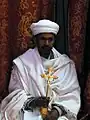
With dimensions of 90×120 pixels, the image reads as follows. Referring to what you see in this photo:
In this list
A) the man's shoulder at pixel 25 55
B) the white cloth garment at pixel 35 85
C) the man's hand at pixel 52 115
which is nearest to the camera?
the man's hand at pixel 52 115

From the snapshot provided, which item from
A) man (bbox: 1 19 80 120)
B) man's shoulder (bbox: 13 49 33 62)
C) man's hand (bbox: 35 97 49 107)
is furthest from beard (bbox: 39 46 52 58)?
man's hand (bbox: 35 97 49 107)

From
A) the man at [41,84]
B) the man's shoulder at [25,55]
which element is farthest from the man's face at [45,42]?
the man's shoulder at [25,55]

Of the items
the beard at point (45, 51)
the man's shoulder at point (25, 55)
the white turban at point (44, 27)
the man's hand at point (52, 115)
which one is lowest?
the man's hand at point (52, 115)

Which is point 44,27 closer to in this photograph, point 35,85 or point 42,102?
point 35,85

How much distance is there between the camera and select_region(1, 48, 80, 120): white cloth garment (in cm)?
322

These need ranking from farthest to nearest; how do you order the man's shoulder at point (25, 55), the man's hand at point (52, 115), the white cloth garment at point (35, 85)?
the man's shoulder at point (25, 55)
the white cloth garment at point (35, 85)
the man's hand at point (52, 115)

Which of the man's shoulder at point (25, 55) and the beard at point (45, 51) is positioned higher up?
the beard at point (45, 51)

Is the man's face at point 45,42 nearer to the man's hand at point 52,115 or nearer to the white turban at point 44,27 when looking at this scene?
the white turban at point 44,27

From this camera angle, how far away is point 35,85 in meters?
3.31

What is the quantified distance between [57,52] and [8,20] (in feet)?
1.70

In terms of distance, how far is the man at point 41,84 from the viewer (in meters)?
3.19

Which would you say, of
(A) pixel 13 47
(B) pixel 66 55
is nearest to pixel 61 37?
(B) pixel 66 55

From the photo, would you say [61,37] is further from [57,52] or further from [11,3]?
[11,3]

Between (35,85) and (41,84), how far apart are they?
0.17ft
